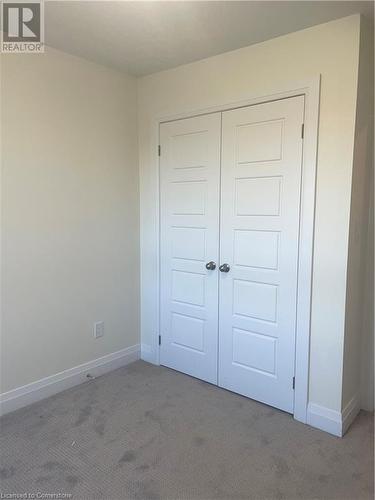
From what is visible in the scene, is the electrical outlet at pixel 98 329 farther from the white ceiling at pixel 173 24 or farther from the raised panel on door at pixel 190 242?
the white ceiling at pixel 173 24

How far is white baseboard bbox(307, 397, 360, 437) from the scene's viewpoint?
92.1 inches

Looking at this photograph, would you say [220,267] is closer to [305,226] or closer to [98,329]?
[305,226]

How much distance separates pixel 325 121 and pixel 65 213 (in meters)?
1.88

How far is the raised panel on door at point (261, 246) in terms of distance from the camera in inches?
97.0

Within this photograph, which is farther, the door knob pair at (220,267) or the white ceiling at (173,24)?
the door knob pair at (220,267)

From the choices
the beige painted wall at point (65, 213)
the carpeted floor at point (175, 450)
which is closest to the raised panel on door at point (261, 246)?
the carpeted floor at point (175, 450)

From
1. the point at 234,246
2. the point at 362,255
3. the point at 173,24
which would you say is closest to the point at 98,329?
the point at 234,246

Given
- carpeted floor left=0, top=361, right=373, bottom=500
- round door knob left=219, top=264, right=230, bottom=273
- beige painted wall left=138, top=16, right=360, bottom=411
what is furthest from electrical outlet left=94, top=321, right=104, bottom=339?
beige painted wall left=138, top=16, right=360, bottom=411

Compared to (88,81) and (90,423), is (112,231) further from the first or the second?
(90,423)

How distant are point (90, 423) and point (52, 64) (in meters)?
2.45

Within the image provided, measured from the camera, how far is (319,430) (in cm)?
240

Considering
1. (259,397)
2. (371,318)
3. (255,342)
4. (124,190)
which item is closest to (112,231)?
(124,190)

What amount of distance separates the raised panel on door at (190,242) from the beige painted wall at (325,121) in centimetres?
37

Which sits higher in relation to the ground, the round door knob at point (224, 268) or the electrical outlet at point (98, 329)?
the round door knob at point (224, 268)
